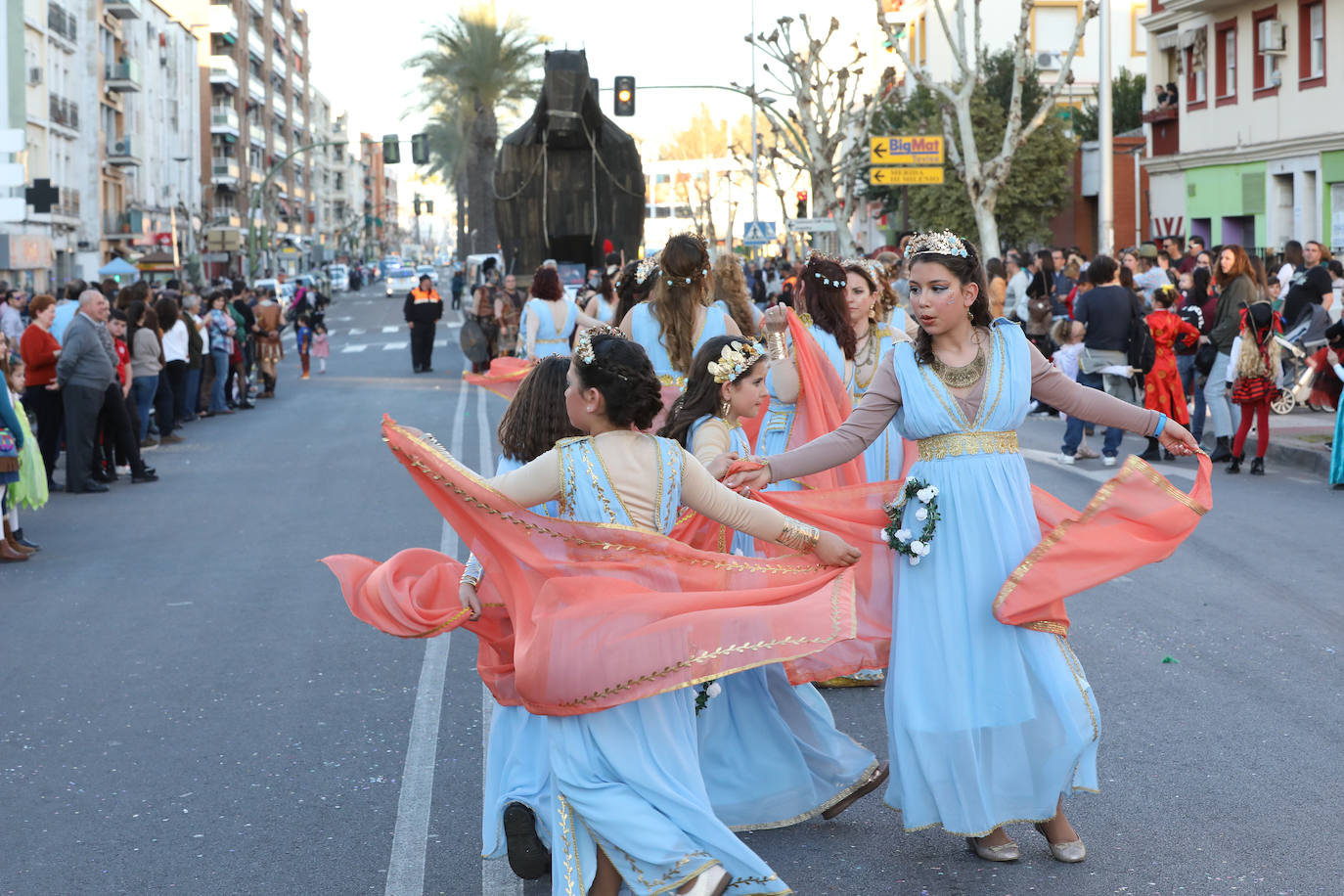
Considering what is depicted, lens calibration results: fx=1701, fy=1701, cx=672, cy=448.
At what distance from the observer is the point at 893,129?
191 ft

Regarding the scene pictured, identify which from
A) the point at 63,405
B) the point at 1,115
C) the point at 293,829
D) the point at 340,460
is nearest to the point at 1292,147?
the point at 340,460

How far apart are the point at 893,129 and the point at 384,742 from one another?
176 feet

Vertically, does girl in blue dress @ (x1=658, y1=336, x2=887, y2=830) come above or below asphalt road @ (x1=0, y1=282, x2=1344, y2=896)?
above

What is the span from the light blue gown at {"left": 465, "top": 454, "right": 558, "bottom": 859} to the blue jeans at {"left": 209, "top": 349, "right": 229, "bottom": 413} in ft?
66.0

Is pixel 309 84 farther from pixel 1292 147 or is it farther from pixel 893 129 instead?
pixel 1292 147

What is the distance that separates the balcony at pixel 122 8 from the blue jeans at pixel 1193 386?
60.7 meters

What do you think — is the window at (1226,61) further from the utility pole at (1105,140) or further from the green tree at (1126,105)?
the green tree at (1126,105)

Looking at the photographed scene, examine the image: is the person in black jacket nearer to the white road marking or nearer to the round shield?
the round shield

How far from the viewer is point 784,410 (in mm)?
7422

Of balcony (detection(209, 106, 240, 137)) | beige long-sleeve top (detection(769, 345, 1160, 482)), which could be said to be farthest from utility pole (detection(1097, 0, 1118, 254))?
balcony (detection(209, 106, 240, 137))

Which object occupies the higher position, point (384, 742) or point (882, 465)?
point (882, 465)

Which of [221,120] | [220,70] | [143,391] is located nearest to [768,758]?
[143,391]

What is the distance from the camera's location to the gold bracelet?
461cm

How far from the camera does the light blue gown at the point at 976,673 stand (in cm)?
479
